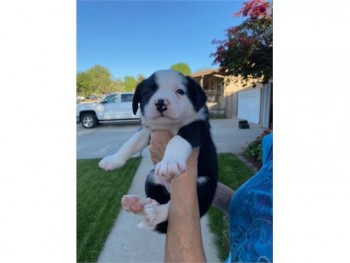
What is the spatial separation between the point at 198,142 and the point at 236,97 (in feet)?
3.98

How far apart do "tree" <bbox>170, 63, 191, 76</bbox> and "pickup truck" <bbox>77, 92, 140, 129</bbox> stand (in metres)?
0.11

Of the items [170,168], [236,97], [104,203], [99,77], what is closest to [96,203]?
[104,203]

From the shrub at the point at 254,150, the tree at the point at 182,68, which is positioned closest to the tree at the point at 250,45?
the tree at the point at 182,68

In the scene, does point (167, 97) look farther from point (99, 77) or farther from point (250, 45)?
point (250, 45)

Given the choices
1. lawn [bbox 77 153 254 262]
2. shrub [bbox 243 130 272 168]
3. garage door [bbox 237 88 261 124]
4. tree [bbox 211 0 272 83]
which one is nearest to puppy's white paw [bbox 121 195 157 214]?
tree [bbox 211 0 272 83]

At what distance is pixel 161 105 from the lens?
0.54 metres

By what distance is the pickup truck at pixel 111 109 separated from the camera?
698 mm

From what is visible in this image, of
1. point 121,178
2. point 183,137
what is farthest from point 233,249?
point 121,178

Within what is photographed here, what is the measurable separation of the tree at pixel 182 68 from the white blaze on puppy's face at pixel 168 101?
26mm

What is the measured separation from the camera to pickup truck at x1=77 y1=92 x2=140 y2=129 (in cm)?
70

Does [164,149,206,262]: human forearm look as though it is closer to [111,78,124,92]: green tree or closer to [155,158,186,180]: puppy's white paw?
[155,158,186,180]: puppy's white paw
